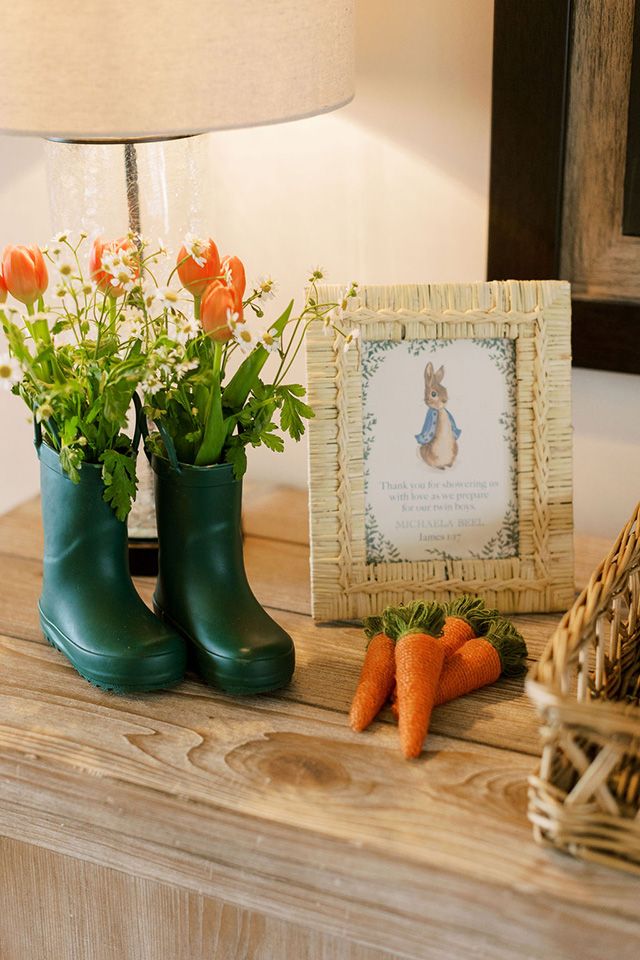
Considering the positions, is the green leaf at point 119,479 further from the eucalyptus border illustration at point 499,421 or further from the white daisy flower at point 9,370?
the eucalyptus border illustration at point 499,421

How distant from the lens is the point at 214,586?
881 mm

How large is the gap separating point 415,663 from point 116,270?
37 centimetres

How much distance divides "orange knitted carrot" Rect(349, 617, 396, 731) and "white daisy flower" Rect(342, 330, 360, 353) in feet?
0.82

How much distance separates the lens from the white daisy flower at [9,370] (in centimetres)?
76

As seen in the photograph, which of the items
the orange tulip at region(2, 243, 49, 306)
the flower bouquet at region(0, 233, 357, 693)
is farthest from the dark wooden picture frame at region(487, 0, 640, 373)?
the orange tulip at region(2, 243, 49, 306)

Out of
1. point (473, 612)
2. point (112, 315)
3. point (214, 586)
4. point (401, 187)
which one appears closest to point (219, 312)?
point (112, 315)

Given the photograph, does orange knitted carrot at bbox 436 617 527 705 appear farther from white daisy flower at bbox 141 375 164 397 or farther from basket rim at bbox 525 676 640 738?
white daisy flower at bbox 141 375 164 397

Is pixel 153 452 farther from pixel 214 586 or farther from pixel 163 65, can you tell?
pixel 163 65

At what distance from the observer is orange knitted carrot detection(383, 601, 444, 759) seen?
0.80 metres

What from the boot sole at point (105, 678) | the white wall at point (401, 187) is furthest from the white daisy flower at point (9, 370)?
the white wall at point (401, 187)

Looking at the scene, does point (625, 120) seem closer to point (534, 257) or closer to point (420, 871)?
point (534, 257)

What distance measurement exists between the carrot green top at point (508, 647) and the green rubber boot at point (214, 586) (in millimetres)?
171

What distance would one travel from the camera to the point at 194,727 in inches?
32.8

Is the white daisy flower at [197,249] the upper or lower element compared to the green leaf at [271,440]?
upper
